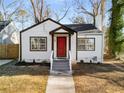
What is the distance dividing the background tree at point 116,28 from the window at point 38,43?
31.9 feet

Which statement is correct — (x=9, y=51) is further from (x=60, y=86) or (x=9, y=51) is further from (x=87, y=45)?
(x=60, y=86)

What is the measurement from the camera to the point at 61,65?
784 inches

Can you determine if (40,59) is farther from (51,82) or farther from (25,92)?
(25,92)

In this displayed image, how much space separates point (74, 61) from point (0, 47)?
35.1ft

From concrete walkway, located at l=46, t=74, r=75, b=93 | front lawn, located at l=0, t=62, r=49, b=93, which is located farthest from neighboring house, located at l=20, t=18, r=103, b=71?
concrete walkway, located at l=46, t=74, r=75, b=93

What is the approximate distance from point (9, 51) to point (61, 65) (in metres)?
11.9

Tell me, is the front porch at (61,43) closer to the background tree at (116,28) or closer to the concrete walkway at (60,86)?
the background tree at (116,28)

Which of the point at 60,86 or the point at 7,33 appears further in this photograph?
the point at 7,33

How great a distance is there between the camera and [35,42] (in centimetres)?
2356

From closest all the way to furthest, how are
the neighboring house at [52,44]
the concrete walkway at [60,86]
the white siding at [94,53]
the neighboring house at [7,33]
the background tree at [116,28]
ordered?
the concrete walkway at [60,86], the neighboring house at [52,44], the white siding at [94,53], the background tree at [116,28], the neighboring house at [7,33]

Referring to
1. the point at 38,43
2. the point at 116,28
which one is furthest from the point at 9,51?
the point at 116,28

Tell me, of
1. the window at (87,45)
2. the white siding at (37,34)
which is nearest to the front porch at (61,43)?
the white siding at (37,34)

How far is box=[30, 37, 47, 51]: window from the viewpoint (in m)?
23.5

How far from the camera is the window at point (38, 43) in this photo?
23.5 m
